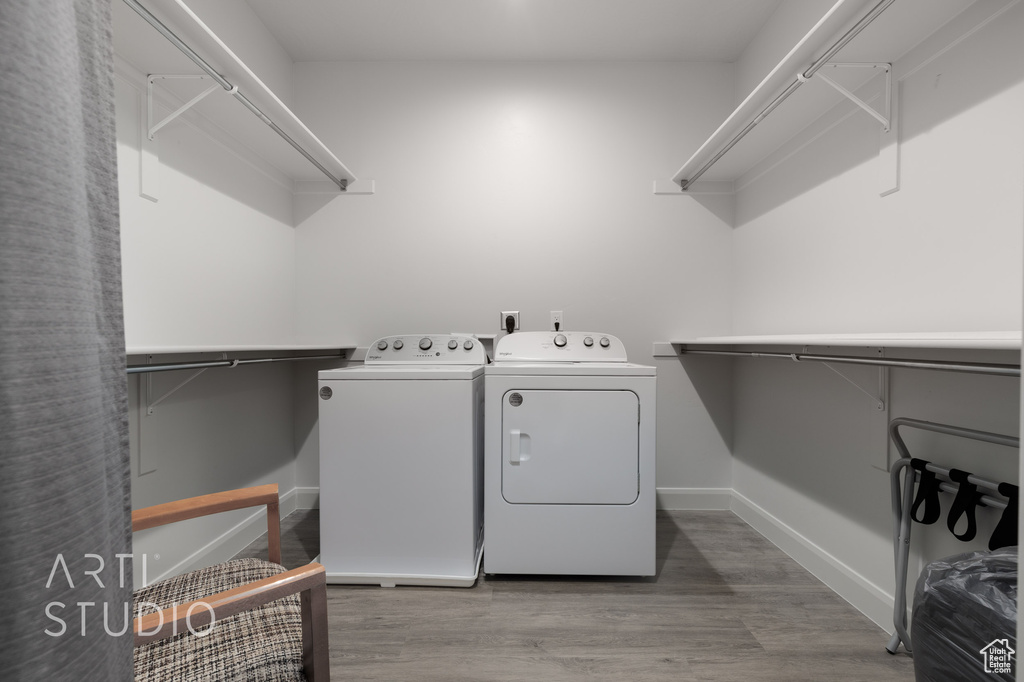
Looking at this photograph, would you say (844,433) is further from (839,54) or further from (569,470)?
(839,54)

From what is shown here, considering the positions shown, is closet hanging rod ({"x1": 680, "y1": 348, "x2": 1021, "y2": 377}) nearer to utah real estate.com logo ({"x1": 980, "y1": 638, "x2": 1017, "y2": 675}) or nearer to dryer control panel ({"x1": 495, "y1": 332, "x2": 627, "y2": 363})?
utah real estate.com logo ({"x1": 980, "y1": 638, "x2": 1017, "y2": 675})

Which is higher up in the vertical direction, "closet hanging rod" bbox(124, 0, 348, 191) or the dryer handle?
"closet hanging rod" bbox(124, 0, 348, 191)

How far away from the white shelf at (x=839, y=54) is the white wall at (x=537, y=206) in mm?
559

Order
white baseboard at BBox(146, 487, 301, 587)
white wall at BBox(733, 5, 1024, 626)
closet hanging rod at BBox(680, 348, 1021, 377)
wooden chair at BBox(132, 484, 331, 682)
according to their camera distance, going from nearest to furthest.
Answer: wooden chair at BBox(132, 484, 331, 682) → closet hanging rod at BBox(680, 348, 1021, 377) → white wall at BBox(733, 5, 1024, 626) → white baseboard at BBox(146, 487, 301, 587)

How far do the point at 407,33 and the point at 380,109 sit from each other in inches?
16.0

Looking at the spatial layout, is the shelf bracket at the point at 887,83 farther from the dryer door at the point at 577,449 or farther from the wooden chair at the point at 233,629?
the wooden chair at the point at 233,629

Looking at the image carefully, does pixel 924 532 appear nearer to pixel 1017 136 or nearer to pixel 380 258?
pixel 1017 136

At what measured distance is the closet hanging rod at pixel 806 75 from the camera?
1106 mm

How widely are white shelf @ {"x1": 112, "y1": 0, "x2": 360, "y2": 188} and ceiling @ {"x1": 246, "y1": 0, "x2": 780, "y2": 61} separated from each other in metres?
0.68

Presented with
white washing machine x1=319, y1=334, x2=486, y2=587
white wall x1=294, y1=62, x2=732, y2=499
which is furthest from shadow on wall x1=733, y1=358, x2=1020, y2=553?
white washing machine x1=319, y1=334, x2=486, y2=587

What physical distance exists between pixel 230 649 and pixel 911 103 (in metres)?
2.22

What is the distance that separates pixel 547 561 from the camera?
5.63ft

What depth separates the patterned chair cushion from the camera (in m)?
0.70

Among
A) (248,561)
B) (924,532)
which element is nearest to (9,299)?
(248,561)
